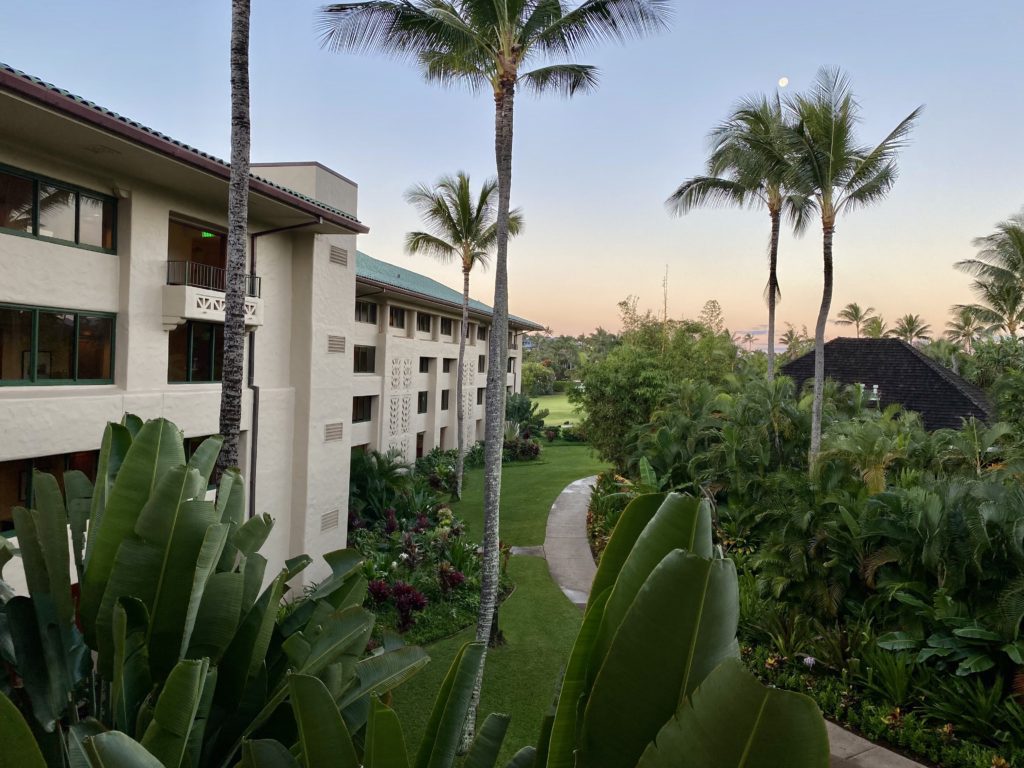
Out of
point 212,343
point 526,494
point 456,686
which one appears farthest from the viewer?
point 526,494

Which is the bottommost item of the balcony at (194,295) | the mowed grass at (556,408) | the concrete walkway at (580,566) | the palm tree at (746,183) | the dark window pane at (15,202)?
the concrete walkway at (580,566)

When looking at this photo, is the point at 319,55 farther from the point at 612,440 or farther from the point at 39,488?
the point at 612,440

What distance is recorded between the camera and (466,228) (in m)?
24.9

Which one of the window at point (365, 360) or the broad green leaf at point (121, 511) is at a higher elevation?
the window at point (365, 360)

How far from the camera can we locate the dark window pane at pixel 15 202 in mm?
8656

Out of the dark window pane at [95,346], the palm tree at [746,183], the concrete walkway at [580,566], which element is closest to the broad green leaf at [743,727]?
the concrete walkway at [580,566]

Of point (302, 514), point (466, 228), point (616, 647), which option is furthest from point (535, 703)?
point (466, 228)

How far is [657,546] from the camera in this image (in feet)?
5.79

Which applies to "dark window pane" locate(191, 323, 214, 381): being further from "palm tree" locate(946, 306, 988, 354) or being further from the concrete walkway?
"palm tree" locate(946, 306, 988, 354)

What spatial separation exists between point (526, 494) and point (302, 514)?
546 inches

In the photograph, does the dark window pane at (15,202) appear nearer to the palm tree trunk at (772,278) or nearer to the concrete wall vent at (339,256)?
the concrete wall vent at (339,256)

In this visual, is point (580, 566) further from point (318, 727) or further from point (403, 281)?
point (403, 281)

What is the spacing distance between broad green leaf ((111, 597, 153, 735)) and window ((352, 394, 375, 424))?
789 inches

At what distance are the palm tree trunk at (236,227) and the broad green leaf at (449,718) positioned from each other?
264 inches
